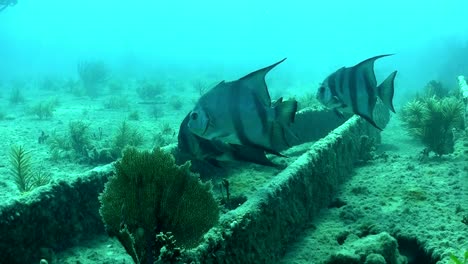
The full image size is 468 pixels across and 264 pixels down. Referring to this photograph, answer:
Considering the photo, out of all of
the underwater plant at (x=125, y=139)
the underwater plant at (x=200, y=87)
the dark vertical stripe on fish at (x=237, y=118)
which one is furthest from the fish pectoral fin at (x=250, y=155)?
the underwater plant at (x=200, y=87)

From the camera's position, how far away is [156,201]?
342cm

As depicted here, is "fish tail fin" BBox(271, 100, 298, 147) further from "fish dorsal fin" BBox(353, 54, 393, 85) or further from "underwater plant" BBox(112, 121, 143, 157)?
"underwater plant" BBox(112, 121, 143, 157)

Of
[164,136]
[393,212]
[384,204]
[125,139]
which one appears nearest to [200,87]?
[164,136]

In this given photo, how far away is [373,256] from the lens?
3.75 metres

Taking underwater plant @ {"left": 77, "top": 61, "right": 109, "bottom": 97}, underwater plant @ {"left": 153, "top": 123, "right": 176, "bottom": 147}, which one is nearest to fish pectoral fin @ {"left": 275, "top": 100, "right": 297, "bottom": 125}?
underwater plant @ {"left": 153, "top": 123, "right": 176, "bottom": 147}

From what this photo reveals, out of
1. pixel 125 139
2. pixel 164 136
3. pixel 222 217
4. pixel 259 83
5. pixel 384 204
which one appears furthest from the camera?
pixel 164 136

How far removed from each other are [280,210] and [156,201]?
1.61m

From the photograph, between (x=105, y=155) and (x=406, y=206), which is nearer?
(x=406, y=206)

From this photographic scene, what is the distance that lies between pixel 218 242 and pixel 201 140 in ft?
3.38

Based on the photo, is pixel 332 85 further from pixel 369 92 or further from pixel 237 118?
pixel 237 118

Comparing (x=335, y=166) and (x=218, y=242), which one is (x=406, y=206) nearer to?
(x=335, y=166)

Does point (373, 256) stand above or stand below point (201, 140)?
below

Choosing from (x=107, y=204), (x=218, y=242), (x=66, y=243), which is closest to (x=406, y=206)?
(x=218, y=242)

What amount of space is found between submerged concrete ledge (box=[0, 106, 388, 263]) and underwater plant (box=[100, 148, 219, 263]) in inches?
8.0
